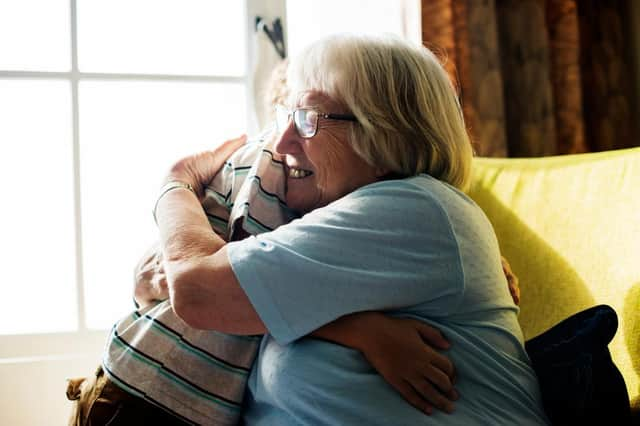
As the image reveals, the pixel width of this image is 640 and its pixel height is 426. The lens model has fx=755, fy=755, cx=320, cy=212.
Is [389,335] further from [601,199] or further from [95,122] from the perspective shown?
[95,122]

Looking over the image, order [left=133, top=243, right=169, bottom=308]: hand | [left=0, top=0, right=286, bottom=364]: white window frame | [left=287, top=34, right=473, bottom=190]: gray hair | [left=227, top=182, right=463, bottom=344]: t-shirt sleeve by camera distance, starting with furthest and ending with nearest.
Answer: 1. [left=0, top=0, right=286, bottom=364]: white window frame
2. [left=133, top=243, right=169, bottom=308]: hand
3. [left=287, top=34, right=473, bottom=190]: gray hair
4. [left=227, top=182, right=463, bottom=344]: t-shirt sleeve

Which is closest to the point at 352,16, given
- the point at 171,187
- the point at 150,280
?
the point at 171,187

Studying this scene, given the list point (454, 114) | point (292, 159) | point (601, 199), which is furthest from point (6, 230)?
point (601, 199)

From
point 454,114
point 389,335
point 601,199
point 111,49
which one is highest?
point 111,49

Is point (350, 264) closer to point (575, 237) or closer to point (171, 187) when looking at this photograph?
point (171, 187)

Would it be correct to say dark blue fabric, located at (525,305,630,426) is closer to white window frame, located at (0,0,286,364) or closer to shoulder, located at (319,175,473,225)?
shoulder, located at (319,175,473,225)

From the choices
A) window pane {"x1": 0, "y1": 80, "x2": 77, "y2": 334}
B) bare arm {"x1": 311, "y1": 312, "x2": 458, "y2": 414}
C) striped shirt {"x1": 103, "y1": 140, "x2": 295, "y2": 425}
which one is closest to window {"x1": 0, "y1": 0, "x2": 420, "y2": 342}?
window pane {"x1": 0, "y1": 80, "x2": 77, "y2": 334}

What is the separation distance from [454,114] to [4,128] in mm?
1484

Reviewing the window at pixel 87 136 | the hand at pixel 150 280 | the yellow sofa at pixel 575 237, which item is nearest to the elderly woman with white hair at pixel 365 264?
the hand at pixel 150 280

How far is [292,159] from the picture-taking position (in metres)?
1.32

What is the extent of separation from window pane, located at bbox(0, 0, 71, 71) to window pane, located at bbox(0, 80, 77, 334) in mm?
66

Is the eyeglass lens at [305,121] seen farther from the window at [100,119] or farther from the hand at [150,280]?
the window at [100,119]

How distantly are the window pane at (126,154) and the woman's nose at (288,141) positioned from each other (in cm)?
97

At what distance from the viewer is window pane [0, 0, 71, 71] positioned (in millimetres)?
2207
